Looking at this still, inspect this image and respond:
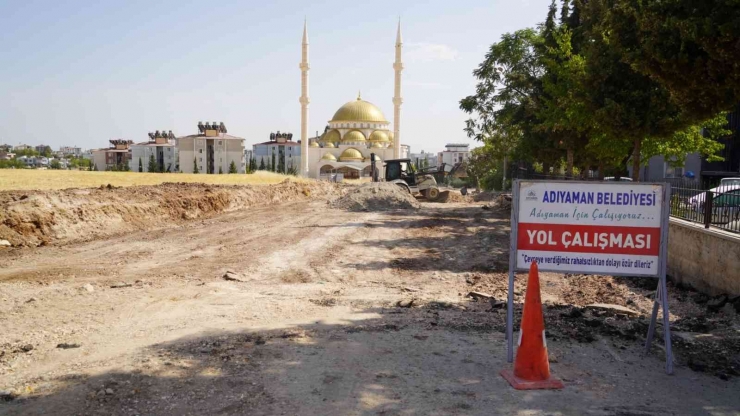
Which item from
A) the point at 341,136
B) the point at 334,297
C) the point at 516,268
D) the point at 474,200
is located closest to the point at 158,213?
the point at 334,297

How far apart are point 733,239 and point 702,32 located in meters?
3.13

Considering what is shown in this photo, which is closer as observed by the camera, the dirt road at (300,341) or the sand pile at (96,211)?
the dirt road at (300,341)

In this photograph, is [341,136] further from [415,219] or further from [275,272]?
[275,272]

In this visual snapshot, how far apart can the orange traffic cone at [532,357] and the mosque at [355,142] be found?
77.1 metres

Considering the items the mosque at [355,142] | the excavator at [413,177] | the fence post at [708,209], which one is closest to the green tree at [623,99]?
the fence post at [708,209]

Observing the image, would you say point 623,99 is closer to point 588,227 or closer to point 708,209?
point 708,209

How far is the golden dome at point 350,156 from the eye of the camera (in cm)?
9469

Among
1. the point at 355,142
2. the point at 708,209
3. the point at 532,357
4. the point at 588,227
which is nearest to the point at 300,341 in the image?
the point at 532,357

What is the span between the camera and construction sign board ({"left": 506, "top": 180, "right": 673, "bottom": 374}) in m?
6.17

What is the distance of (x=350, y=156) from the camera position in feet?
311

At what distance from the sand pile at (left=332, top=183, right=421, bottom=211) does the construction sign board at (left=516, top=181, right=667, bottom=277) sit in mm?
21238

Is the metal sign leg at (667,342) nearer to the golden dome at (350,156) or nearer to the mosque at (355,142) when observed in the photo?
the mosque at (355,142)

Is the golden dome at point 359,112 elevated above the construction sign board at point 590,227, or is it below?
above

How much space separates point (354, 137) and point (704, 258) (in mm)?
91748
